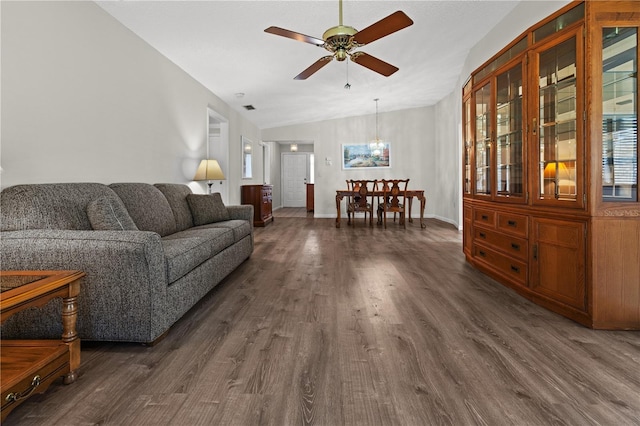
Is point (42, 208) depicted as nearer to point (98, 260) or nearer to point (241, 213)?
point (98, 260)

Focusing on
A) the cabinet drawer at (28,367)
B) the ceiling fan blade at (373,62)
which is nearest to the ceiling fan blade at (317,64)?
the ceiling fan blade at (373,62)

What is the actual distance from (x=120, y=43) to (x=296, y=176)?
378 inches

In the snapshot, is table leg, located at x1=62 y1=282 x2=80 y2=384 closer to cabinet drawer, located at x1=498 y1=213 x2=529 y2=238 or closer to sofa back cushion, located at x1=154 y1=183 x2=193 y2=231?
sofa back cushion, located at x1=154 y1=183 x2=193 y2=231

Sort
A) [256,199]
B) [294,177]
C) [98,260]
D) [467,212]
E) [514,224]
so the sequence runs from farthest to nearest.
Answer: [294,177] < [256,199] < [467,212] < [514,224] < [98,260]

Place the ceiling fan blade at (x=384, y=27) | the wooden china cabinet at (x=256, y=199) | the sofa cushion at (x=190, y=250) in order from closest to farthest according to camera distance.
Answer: the sofa cushion at (x=190, y=250)
the ceiling fan blade at (x=384, y=27)
the wooden china cabinet at (x=256, y=199)

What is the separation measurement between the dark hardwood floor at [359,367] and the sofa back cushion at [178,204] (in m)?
1.08

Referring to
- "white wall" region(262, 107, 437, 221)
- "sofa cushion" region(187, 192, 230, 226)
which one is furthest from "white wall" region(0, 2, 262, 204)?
"white wall" region(262, 107, 437, 221)

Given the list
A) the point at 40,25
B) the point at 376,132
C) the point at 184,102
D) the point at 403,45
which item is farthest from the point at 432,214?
the point at 40,25

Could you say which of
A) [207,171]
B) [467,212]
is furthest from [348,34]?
[207,171]

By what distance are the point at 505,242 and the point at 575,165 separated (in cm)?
92

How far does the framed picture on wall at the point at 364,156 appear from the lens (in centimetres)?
880

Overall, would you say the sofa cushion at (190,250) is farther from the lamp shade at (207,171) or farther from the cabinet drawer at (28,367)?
the lamp shade at (207,171)

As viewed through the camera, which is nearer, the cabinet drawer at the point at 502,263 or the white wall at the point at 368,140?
the cabinet drawer at the point at 502,263

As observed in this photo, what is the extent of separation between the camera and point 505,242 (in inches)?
114
